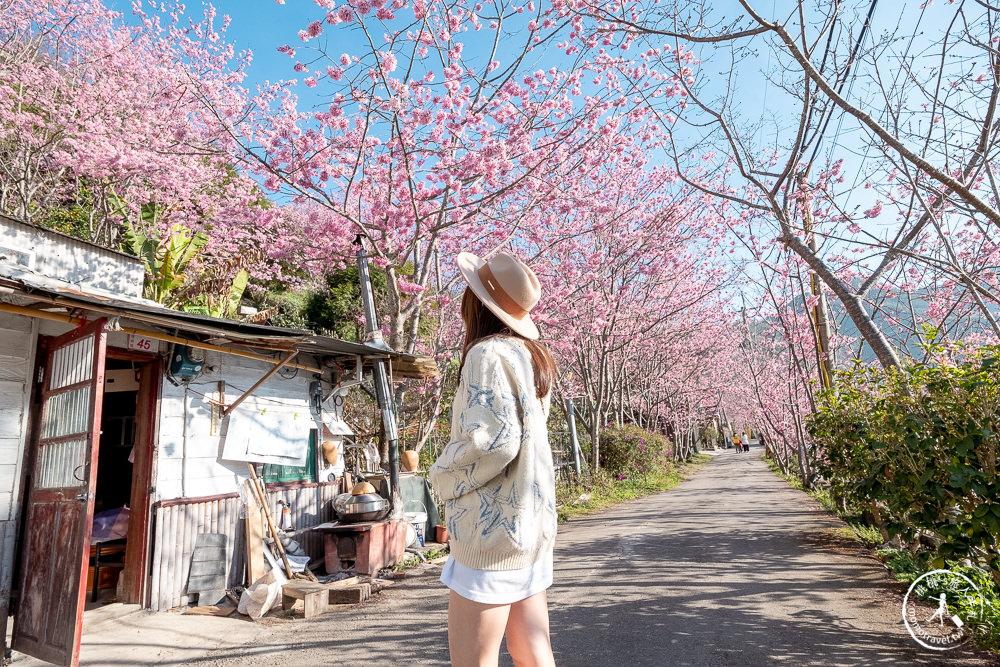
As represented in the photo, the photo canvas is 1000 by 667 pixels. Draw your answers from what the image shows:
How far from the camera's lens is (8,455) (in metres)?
5.26

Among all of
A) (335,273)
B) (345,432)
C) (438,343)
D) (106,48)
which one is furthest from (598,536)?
(106,48)

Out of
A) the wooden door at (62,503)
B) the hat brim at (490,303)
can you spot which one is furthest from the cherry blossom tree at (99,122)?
the hat brim at (490,303)

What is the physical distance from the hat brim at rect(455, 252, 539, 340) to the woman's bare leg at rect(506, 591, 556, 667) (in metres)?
0.93

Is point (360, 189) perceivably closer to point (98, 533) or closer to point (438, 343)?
point (438, 343)

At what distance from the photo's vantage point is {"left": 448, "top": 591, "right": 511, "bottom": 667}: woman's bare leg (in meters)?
1.74

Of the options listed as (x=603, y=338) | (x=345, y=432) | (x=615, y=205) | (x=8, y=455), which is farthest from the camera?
(x=603, y=338)

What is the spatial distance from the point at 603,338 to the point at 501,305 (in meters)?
→ 12.9

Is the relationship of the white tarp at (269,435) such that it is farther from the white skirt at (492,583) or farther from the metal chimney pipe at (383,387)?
the white skirt at (492,583)

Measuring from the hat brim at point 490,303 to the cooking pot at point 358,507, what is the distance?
19.4ft

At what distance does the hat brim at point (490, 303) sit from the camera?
2.07 m

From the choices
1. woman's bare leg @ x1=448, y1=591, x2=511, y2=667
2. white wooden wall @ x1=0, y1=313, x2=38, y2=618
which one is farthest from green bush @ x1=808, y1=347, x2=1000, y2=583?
white wooden wall @ x1=0, y1=313, x2=38, y2=618

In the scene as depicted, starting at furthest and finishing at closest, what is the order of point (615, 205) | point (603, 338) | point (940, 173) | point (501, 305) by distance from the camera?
1. point (603, 338)
2. point (615, 205)
3. point (940, 173)
4. point (501, 305)

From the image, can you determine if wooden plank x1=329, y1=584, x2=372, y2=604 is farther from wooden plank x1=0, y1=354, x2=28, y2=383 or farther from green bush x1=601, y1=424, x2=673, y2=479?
green bush x1=601, y1=424, x2=673, y2=479

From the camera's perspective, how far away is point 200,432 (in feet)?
21.8
